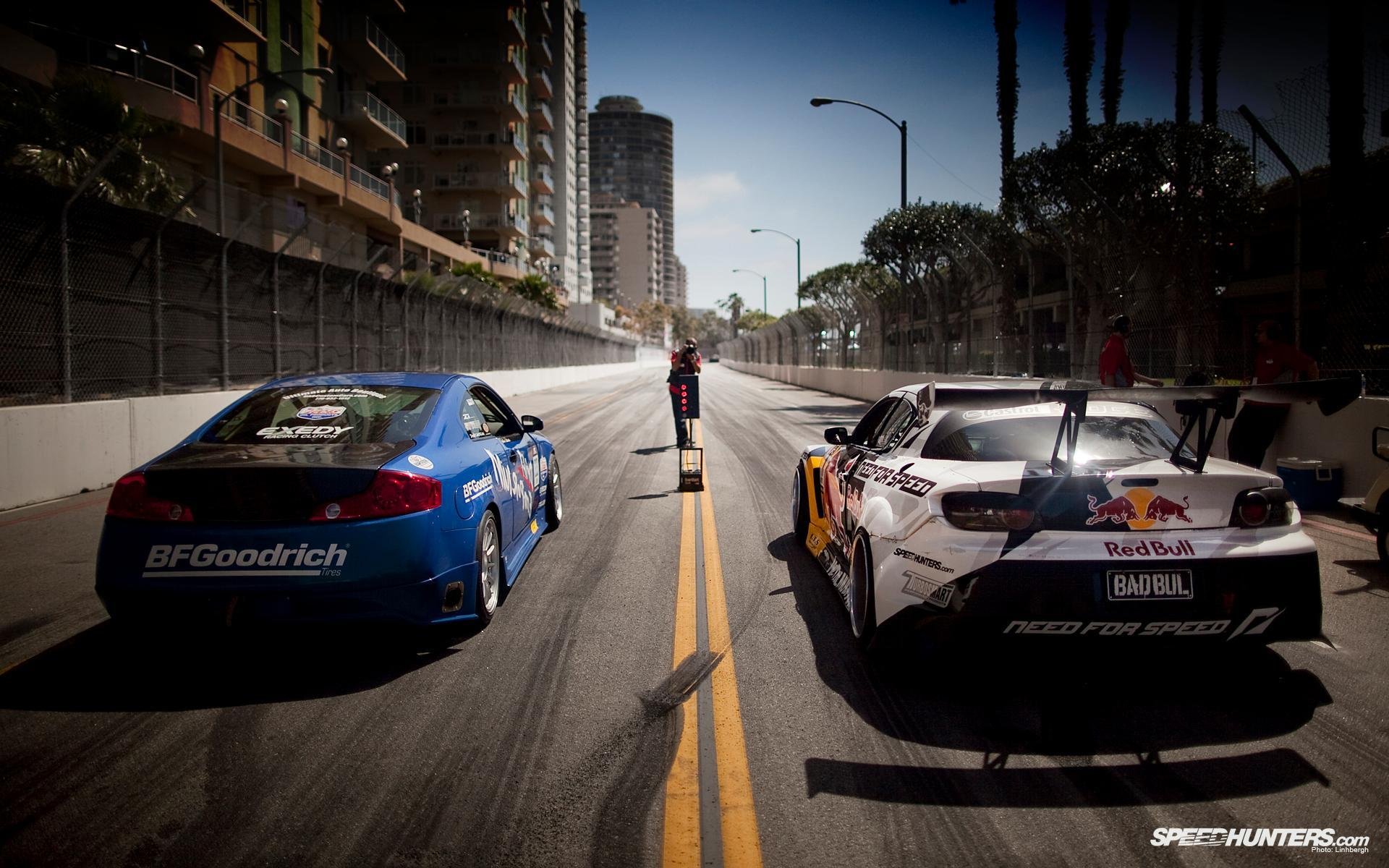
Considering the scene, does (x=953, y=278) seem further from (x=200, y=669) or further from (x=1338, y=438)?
(x=200, y=669)

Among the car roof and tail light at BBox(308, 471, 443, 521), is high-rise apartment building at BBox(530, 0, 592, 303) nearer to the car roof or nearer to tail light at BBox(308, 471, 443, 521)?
the car roof

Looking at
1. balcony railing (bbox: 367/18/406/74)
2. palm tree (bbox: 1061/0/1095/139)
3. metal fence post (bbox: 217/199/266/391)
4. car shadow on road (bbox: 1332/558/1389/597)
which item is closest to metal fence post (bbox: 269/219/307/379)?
metal fence post (bbox: 217/199/266/391)

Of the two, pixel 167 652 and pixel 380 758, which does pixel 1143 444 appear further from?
pixel 167 652

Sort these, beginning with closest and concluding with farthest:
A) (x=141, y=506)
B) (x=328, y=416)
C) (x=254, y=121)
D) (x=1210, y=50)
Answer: (x=141, y=506)
(x=328, y=416)
(x=1210, y=50)
(x=254, y=121)

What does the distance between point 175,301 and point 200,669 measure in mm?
9085

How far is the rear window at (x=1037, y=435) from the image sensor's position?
422 centimetres

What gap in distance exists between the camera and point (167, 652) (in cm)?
430

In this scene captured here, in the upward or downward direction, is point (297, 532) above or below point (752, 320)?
below

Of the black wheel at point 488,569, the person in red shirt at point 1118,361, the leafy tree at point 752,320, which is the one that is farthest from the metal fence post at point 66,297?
the leafy tree at point 752,320

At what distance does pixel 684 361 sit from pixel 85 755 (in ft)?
34.8

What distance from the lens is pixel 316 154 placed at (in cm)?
3259

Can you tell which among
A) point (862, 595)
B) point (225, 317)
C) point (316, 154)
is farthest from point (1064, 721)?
point (316, 154)

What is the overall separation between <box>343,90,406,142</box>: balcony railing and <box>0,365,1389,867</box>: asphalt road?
131ft

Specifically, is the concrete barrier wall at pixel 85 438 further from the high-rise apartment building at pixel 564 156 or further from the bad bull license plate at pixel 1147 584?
the high-rise apartment building at pixel 564 156
